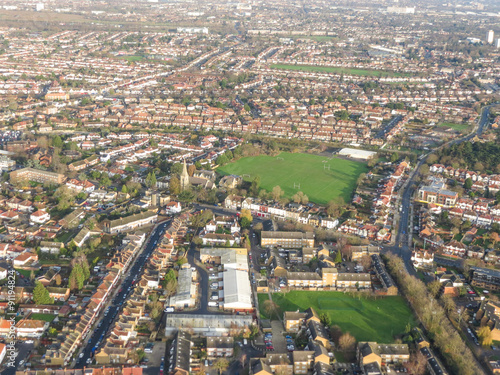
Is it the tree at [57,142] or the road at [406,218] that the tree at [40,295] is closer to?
the road at [406,218]

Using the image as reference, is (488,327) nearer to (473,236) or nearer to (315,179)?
(473,236)

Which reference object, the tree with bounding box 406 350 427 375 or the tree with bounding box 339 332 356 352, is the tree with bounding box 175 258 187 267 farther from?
the tree with bounding box 406 350 427 375

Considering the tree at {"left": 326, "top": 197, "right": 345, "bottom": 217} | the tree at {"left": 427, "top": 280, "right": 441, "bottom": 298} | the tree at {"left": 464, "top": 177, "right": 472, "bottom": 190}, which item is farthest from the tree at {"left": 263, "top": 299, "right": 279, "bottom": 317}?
the tree at {"left": 464, "top": 177, "right": 472, "bottom": 190}

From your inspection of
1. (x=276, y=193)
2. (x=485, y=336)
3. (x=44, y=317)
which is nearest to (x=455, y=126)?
(x=276, y=193)

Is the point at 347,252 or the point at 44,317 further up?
the point at 44,317

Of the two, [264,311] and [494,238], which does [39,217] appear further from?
[494,238]

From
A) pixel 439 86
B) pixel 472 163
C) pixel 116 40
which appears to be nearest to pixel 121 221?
pixel 472 163
